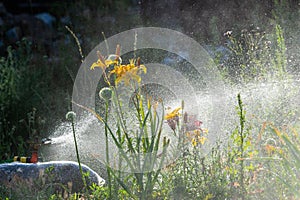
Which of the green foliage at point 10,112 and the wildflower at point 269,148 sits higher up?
the green foliage at point 10,112

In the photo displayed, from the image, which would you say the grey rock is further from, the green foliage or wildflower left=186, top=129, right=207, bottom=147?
wildflower left=186, top=129, right=207, bottom=147

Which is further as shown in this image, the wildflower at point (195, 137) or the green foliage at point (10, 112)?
the green foliage at point (10, 112)

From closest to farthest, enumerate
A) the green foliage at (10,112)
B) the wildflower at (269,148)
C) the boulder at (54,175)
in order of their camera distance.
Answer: the wildflower at (269,148)
the boulder at (54,175)
the green foliage at (10,112)

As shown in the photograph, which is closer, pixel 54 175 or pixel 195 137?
pixel 195 137

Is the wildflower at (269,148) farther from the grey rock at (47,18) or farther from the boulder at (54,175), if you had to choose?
the grey rock at (47,18)

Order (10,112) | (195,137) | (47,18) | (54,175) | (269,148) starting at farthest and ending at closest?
(47,18) → (10,112) → (54,175) → (195,137) → (269,148)

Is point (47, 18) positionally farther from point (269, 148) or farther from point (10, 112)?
point (269, 148)

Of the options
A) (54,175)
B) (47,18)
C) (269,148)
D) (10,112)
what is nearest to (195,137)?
(269,148)

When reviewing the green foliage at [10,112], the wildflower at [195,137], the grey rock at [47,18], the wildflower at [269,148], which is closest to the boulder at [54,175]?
the wildflower at [195,137]

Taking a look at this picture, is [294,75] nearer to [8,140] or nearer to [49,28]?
[8,140]

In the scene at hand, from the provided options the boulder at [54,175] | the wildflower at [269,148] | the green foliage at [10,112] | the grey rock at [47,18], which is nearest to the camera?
the wildflower at [269,148]

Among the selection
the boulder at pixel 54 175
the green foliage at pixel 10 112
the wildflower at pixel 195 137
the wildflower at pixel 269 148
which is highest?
the green foliage at pixel 10 112

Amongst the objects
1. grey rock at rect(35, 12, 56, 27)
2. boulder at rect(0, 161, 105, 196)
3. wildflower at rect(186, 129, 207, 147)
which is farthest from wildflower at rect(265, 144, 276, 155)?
grey rock at rect(35, 12, 56, 27)

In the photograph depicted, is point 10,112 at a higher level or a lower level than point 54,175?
higher
